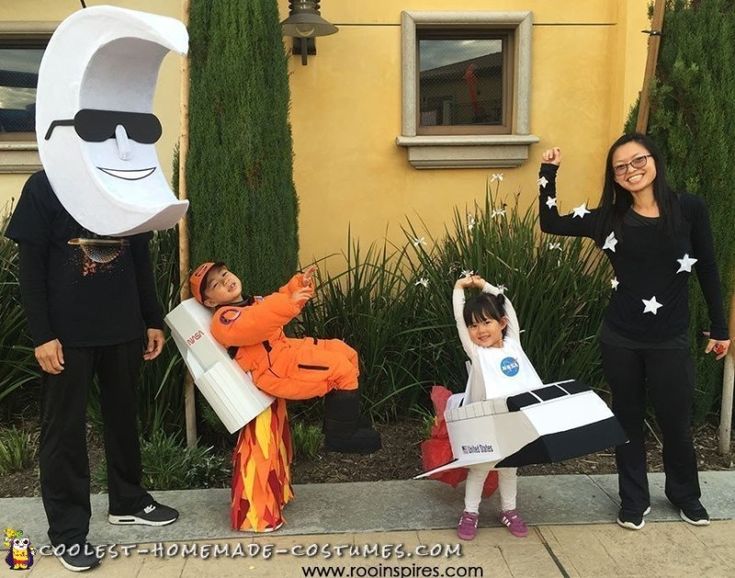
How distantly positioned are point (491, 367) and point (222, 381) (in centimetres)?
124

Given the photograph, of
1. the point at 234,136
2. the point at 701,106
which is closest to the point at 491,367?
the point at 234,136

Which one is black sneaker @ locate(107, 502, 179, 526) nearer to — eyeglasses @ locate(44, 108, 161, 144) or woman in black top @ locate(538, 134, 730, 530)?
eyeglasses @ locate(44, 108, 161, 144)

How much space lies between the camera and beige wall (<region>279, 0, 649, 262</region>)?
506 cm

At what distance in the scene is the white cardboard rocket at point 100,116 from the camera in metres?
2.55

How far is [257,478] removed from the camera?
3156mm

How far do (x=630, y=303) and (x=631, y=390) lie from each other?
431 mm

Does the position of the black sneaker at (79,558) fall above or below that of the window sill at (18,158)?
below

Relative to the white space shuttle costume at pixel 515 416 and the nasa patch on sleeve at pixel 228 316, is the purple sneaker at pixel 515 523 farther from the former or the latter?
the nasa patch on sleeve at pixel 228 316

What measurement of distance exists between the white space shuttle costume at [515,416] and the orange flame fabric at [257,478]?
77 cm

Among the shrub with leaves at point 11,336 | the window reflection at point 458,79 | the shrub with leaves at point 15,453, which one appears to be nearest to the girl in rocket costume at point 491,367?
the window reflection at point 458,79

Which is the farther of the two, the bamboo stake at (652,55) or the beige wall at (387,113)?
the beige wall at (387,113)

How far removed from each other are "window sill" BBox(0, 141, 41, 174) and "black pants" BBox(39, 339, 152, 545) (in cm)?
263

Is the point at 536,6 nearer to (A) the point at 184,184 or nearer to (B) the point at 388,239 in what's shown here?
(B) the point at 388,239

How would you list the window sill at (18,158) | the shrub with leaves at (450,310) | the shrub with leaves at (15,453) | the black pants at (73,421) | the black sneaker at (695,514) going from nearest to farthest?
the black pants at (73,421)
the black sneaker at (695,514)
the shrub with leaves at (15,453)
the shrub with leaves at (450,310)
the window sill at (18,158)
